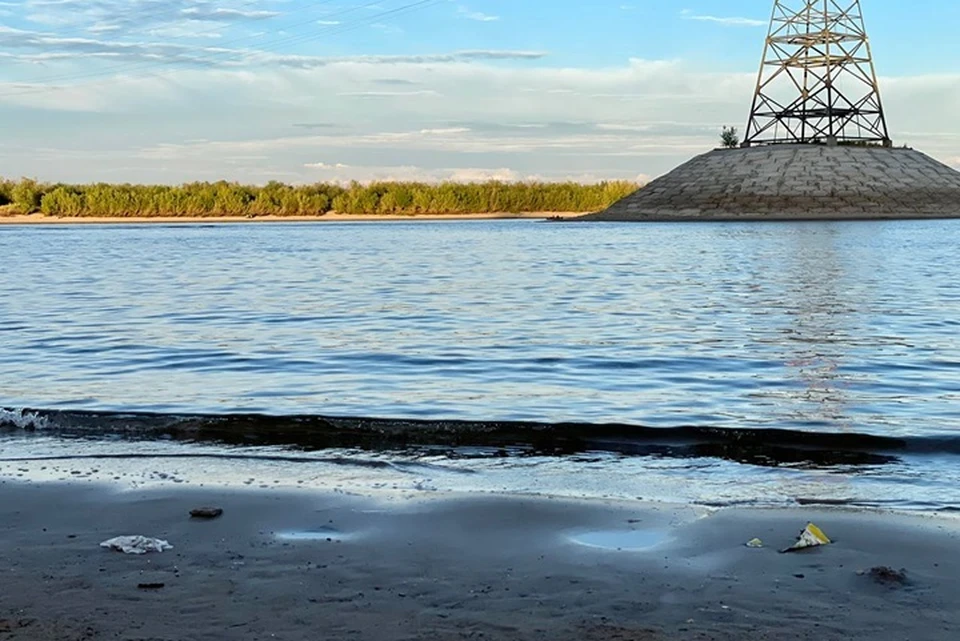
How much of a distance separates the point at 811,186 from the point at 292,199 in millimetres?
59523

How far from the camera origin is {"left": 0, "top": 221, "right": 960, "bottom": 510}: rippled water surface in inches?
428

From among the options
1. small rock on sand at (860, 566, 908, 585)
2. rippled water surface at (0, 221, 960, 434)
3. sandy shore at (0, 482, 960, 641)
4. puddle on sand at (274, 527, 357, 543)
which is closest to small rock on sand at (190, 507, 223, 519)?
sandy shore at (0, 482, 960, 641)

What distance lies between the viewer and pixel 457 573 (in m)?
5.23

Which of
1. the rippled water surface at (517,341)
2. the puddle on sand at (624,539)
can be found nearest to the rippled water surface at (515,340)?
the rippled water surface at (517,341)

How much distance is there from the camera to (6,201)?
384ft

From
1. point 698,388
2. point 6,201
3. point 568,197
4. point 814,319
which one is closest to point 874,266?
point 814,319

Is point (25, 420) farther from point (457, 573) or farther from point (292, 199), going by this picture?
point (292, 199)

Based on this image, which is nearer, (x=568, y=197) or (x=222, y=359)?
(x=222, y=359)

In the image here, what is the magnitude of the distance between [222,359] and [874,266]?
766 inches

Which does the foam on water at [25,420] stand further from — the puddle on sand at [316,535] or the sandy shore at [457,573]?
the puddle on sand at [316,535]

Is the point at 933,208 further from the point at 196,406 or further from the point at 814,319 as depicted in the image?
the point at 196,406

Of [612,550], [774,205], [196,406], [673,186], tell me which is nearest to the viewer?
[612,550]

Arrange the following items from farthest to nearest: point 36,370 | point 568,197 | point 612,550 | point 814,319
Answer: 1. point 568,197
2. point 814,319
3. point 36,370
4. point 612,550

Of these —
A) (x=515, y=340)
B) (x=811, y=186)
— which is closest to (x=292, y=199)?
(x=811, y=186)
